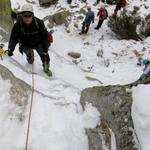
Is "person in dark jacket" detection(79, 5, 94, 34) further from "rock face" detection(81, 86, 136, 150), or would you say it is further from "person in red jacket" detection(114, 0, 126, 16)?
"rock face" detection(81, 86, 136, 150)

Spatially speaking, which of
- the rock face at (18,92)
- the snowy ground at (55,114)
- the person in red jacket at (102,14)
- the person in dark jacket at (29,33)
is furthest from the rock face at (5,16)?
the person in red jacket at (102,14)

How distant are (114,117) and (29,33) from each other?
3.14 m

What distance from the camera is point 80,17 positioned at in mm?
19641

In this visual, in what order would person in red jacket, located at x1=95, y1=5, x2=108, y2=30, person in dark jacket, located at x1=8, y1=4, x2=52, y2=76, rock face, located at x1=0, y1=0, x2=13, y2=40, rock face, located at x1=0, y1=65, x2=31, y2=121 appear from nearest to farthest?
1. rock face, located at x1=0, y1=65, x2=31, y2=121
2. person in dark jacket, located at x1=8, y1=4, x2=52, y2=76
3. rock face, located at x1=0, y1=0, x2=13, y2=40
4. person in red jacket, located at x1=95, y1=5, x2=108, y2=30

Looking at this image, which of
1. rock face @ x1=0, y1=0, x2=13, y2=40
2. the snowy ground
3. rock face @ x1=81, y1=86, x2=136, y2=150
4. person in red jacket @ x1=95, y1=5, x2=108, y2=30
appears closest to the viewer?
rock face @ x1=81, y1=86, x2=136, y2=150

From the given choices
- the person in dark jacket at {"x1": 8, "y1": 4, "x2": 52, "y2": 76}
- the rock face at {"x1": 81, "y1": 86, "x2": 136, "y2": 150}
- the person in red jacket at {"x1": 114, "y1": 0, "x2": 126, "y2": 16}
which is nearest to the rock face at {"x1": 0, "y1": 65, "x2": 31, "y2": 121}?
the person in dark jacket at {"x1": 8, "y1": 4, "x2": 52, "y2": 76}

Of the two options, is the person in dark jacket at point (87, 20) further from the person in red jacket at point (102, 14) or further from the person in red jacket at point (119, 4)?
the person in red jacket at point (119, 4)

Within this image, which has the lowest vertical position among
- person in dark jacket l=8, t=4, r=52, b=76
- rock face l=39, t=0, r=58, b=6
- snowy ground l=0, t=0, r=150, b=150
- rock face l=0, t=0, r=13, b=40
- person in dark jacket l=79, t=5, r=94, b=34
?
rock face l=39, t=0, r=58, b=6

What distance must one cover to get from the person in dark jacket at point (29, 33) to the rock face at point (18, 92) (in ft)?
3.05

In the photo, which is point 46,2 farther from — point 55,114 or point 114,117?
point 114,117

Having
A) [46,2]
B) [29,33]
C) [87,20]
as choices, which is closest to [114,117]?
[29,33]

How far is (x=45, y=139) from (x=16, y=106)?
962mm

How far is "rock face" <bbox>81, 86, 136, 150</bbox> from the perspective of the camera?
183 inches

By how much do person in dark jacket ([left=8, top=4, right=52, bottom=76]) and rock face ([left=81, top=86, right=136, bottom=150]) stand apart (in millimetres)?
2200
